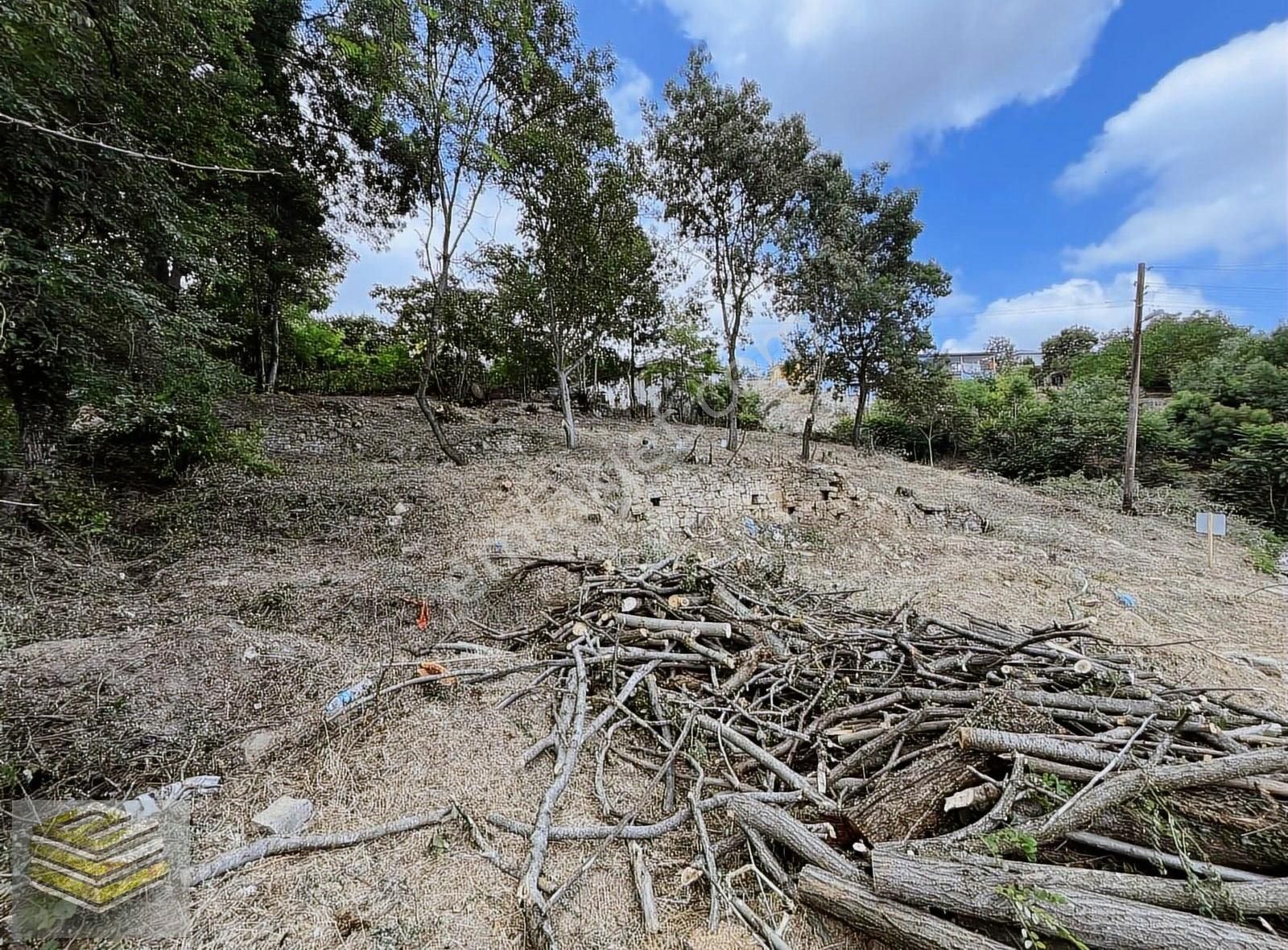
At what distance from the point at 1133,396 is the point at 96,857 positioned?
13.0m

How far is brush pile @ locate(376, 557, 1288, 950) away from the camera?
1410 mm

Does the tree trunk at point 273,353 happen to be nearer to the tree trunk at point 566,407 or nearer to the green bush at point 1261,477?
the tree trunk at point 566,407

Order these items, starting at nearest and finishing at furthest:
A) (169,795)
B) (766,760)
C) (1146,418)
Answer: (169,795), (766,760), (1146,418)

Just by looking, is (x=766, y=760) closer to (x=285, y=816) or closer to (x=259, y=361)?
(x=285, y=816)

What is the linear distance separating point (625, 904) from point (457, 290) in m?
9.55

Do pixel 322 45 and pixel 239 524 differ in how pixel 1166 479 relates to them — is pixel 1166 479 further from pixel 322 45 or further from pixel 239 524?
pixel 322 45

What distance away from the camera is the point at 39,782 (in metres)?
1.82

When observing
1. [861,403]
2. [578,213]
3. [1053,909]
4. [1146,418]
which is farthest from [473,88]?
[1146,418]

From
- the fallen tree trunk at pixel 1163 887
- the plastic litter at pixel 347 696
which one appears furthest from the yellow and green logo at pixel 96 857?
the fallen tree trunk at pixel 1163 887

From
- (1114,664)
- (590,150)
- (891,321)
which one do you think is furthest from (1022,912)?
(891,321)

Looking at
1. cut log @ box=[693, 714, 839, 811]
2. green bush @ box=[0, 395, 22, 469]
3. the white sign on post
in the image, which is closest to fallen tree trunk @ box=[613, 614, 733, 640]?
cut log @ box=[693, 714, 839, 811]

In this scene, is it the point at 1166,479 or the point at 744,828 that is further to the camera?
the point at 1166,479

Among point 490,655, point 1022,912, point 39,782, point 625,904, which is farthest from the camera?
point 490,655

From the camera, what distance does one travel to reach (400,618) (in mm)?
3512
